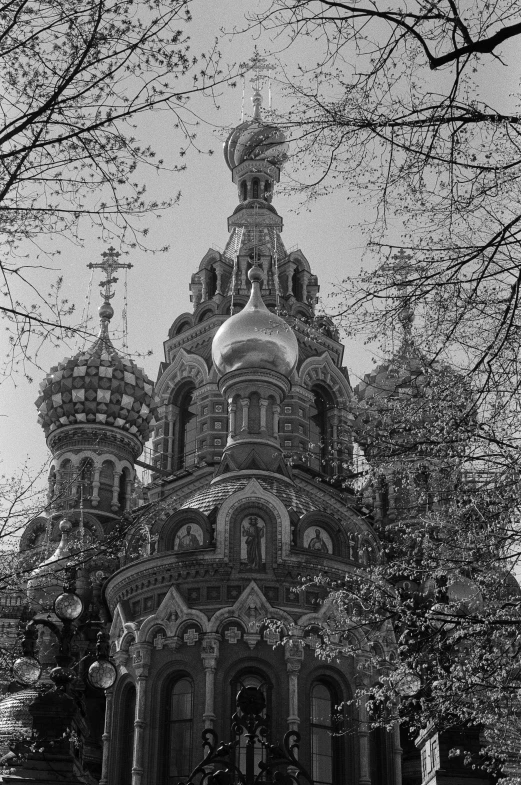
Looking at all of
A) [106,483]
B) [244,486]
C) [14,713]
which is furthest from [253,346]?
[14,713]

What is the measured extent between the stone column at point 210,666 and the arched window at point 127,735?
181 cm

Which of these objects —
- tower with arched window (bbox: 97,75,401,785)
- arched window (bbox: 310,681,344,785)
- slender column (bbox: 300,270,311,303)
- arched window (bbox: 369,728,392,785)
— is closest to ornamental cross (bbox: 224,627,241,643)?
tower with arched window (bbox: 97,75,401,785)

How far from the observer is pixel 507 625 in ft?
28.3

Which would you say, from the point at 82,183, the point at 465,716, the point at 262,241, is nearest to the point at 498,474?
the point at 465,716

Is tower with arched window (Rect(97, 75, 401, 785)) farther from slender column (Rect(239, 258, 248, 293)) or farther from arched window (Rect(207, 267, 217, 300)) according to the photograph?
arched window (Rect(207, 267, 217, 300))

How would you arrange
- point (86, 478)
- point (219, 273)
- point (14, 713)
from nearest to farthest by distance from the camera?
point (14, 713), point (86, 478), point (219, 273)

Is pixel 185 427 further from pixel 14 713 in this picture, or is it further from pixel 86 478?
pixel 14 713

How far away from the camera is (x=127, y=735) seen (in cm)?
1917

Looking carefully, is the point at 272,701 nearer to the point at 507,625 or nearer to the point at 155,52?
the point at 507,625

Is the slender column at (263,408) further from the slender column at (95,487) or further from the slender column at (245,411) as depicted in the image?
the slender column at (95,487)

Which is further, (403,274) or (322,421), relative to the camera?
(322,421)

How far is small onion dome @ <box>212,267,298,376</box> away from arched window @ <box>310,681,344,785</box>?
7395 millimetres

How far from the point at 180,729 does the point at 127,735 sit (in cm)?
123

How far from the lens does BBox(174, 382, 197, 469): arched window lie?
29.9 m
